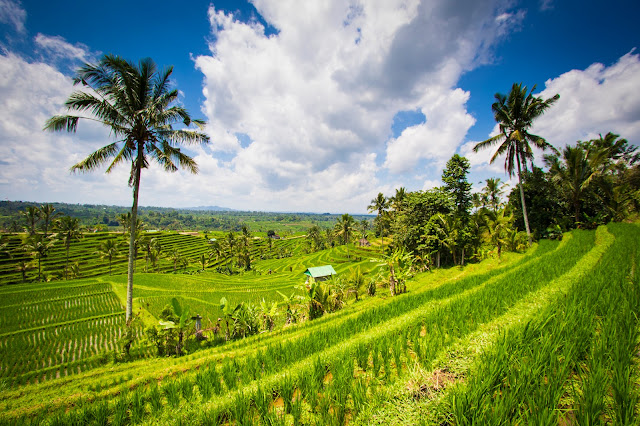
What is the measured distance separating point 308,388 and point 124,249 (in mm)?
91470

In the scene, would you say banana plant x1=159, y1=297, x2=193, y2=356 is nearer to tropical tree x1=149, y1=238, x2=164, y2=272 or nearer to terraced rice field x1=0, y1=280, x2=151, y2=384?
terraced rice field x1=0, y1=280, x2=151, y2=384

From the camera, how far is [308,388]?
9.90ft

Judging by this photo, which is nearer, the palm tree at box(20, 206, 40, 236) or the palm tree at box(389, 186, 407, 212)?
→ the palm tree at box(389, 186, 407, 212)

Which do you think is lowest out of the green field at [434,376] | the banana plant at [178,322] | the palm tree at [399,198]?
the banana plant at [178,322]

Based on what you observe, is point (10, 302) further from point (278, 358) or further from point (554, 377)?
point (554, 377)

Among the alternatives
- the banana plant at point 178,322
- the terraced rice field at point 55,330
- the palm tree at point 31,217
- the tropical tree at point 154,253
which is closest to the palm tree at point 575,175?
the banana plant at point 178,322

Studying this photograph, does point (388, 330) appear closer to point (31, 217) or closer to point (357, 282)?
point (357, 282)

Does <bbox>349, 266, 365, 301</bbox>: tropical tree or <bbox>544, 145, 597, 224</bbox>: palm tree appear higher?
<bbox>544, 145, 597, 224</bbox>: palm tree

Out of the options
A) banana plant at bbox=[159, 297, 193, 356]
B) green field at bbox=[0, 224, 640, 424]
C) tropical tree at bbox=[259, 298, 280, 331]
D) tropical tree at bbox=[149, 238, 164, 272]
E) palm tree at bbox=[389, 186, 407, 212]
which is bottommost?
tropical tree at bbox=[149, 238, 164, 272]

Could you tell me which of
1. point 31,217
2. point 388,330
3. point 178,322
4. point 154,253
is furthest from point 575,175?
point 31,217

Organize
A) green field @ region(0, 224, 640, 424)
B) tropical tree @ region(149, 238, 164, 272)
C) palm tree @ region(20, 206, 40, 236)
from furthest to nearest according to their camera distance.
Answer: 1. palm tree @ region(20, 206, 40, 236)
2. tropical tree @ region(149, 238, 164, 272)
3. green field @ region(0, 224, 640, 424)

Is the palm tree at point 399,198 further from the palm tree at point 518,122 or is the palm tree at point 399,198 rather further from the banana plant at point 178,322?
the banana plant at point 178,322

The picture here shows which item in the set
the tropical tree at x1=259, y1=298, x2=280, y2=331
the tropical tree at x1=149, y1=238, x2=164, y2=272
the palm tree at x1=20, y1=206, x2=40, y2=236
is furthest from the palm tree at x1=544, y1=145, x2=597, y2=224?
the palm tree at x1=20, y1=206, x2=40, y2=236

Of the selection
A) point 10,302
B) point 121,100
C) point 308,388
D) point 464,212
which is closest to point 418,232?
point 464,212
